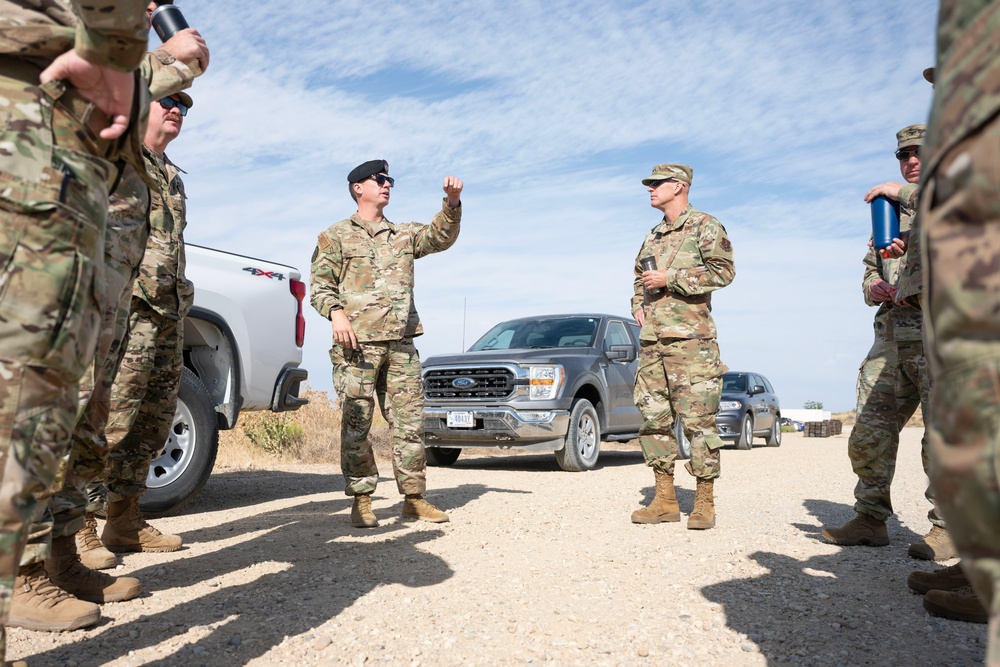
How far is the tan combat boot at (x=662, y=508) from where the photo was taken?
17.9 ft

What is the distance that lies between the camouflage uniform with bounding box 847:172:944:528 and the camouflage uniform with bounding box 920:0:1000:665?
3489 mm

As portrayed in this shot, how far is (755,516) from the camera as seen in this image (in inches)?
234

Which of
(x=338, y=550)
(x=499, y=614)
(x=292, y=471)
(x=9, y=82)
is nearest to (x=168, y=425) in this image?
(x=338, y=550)

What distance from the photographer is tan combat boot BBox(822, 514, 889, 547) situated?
4.60 m

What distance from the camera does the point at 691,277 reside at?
5395mm

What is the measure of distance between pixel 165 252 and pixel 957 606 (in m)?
4.04

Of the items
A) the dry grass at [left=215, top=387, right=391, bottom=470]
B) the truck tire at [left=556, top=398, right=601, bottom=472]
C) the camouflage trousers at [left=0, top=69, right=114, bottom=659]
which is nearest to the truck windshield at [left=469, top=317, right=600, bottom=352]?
the truck tire at [left=556, top=398, right=601, bottom=472]

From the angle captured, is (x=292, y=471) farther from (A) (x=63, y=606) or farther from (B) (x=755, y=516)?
(A) (x=63, y=606)

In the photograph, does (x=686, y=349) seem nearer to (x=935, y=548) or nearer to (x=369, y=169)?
(x=935, y=548)

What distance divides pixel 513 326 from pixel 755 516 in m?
5.82

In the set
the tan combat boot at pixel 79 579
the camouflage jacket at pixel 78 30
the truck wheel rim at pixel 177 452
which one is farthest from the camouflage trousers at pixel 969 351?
the truck wheel rim at pixel 177 452

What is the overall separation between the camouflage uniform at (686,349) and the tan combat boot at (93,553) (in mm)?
3435

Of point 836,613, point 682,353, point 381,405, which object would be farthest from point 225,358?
point 836,613

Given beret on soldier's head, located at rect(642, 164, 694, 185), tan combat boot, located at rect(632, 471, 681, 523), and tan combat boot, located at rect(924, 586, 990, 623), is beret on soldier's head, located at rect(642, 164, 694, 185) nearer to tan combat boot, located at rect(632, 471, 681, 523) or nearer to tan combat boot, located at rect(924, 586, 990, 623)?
tan combat boot, located at rect(632, 471, 681, 523)
